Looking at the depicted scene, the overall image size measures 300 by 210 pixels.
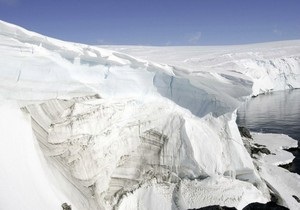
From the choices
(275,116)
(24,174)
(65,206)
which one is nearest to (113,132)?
(65,206)

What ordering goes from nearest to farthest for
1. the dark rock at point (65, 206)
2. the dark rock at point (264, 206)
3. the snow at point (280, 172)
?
the dark rock at point (65, 206)
the dark rock at point (264, 206)
the snow at point (280, 172)

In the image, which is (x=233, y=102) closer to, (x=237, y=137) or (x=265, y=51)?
(x=237, y=137)

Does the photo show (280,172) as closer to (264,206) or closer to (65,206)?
(264,206)

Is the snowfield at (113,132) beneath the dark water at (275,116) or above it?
above

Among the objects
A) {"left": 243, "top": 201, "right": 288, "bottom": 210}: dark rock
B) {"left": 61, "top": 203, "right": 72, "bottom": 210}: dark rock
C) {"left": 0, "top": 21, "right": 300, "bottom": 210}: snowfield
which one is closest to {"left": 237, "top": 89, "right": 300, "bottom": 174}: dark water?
{"left": 243, "top": 201, "right": 288, "bottom": 210}: dark rock

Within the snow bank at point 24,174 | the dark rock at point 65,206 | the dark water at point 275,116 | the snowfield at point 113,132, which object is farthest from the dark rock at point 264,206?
the dark water at point 275,116

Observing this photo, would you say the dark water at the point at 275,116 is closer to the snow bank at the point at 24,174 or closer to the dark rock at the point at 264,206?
the dark rock at the point at 264,206

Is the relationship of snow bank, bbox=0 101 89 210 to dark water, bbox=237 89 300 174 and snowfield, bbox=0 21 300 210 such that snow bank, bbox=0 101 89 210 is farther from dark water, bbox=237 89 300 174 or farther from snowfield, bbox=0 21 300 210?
dark water, bbox=237 89 300 174
